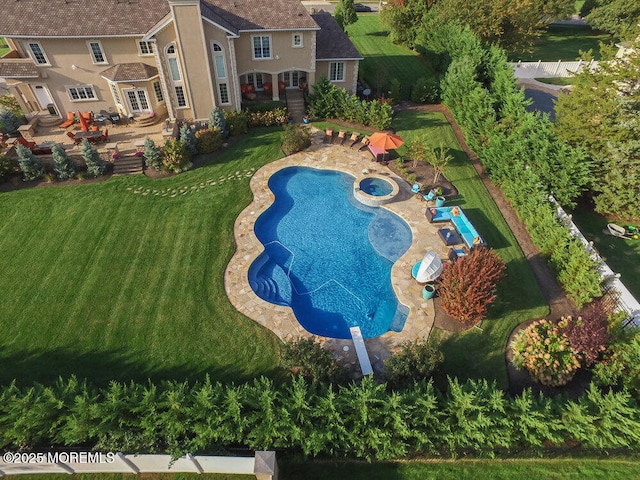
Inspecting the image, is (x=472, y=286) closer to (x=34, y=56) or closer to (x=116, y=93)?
(x=116, y=93)

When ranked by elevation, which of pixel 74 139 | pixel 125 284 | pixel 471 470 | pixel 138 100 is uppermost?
pixel 138 100

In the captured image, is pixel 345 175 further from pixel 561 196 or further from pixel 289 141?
pixel 561 196

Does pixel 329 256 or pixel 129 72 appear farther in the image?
pixel 129 72

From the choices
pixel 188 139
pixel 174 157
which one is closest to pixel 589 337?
pixel 174 157

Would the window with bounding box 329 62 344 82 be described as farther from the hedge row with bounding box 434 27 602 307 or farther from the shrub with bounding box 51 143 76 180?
the shrub with bounding box 51 143 76 180

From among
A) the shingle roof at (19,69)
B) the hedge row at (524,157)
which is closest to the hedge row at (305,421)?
the hedge row at (524,157)

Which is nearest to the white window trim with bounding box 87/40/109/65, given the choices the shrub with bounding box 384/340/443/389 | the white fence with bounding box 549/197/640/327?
the shrub with bounding box 384/340/443/389

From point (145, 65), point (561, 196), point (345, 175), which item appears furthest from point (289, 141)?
point (561, 196)

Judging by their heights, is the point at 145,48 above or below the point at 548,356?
above
